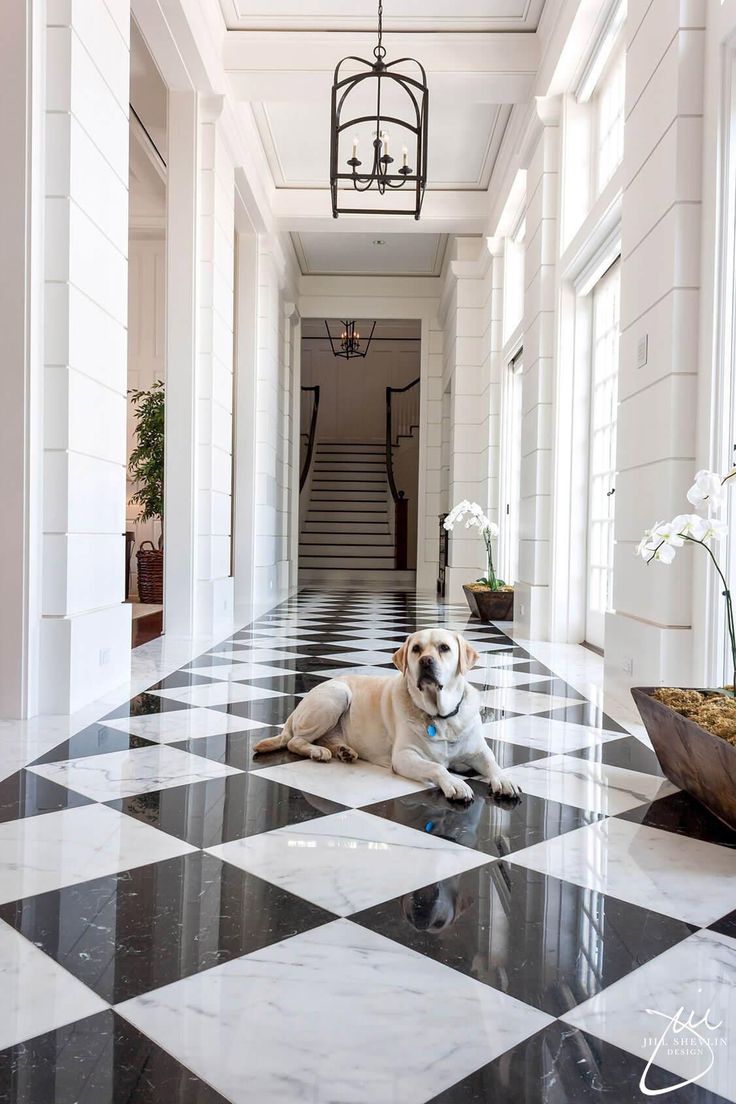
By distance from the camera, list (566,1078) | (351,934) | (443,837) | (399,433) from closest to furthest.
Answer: (566,1078) < (351,934) < (443,837) < (399,433)

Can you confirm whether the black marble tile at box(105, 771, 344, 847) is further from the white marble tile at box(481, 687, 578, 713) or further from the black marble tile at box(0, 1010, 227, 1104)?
the white marble tile at box(481, 687, 578, 713)

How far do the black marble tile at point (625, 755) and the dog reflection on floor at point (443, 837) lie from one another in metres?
0.52

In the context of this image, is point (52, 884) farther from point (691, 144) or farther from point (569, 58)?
point (569, 58)

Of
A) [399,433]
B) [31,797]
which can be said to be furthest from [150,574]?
[399,433]

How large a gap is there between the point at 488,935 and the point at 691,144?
9.61 feet

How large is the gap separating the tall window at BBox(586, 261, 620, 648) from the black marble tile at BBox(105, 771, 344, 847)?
323cm

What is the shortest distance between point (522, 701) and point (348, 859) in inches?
76.2

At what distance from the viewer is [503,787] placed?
2.18m

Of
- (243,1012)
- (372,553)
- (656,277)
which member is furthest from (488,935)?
(372,553)

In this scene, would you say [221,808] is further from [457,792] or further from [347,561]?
[347,561]

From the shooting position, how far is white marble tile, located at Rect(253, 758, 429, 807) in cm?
218

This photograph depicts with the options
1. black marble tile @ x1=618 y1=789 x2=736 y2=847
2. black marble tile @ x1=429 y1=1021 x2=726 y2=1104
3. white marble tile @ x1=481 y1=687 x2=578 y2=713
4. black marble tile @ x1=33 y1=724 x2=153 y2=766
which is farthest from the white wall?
black marble tile @ x1=429 y1=1021 x2=726 y2=1104

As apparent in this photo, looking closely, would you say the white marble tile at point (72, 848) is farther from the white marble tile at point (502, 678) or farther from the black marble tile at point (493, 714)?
the white marble tile at point (502, 678)

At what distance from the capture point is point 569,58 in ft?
16.8
